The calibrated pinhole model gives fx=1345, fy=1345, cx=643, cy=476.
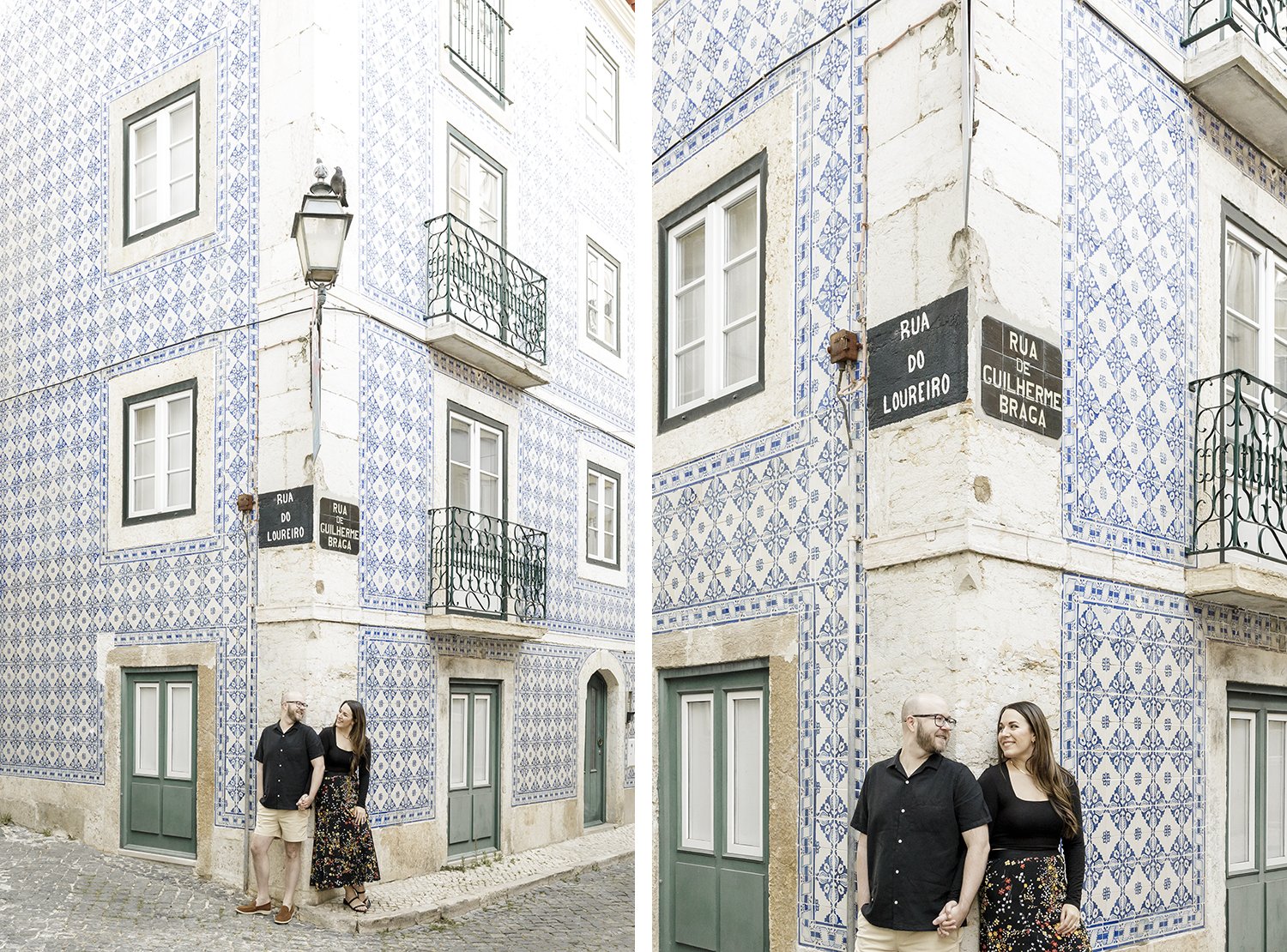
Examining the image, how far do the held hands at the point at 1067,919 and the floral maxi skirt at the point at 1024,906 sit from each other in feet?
0.05

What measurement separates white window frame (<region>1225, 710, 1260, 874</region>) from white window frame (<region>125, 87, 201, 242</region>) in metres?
8.62

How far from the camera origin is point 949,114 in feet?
17.2

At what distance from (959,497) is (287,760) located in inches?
224

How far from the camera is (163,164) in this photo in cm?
1141

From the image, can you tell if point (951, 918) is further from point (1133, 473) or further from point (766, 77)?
point (766, 77)

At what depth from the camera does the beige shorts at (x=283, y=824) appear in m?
9.05

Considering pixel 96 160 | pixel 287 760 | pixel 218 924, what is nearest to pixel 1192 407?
pixel 287 760

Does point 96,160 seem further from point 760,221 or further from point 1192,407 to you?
point 1192,407

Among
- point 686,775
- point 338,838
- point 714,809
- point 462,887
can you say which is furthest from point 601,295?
point 714,809

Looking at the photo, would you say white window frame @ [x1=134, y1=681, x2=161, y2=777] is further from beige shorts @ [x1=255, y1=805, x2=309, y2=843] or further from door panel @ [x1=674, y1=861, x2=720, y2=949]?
door panel @ [x1=674, y1=861, x2=720, y2=949]

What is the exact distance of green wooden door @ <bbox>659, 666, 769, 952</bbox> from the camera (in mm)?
6426

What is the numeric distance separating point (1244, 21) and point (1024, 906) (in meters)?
4.69

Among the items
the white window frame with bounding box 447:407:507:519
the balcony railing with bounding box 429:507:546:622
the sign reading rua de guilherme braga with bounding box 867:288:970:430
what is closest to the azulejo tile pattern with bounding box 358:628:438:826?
the balcony railing with bounding box 429:507:546:622

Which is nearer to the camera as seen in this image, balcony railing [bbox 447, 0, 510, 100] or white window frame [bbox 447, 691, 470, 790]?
white window frame [bbox 447, 691, 470, 790]
